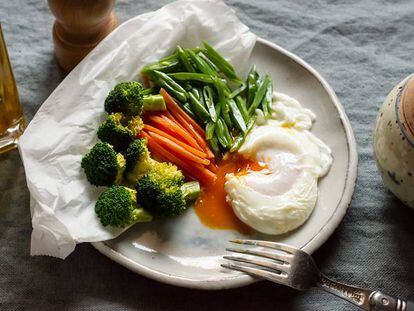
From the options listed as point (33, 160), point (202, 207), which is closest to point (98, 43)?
point (33, 160)

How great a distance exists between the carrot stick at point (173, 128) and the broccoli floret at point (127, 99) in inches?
2.9

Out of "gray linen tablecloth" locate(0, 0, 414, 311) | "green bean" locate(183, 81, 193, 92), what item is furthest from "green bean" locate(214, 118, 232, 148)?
"gray linen tablecloth" locate(0, 0, 414, 311)

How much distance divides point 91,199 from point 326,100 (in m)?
1.14

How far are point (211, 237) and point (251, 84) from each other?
802 millimetres

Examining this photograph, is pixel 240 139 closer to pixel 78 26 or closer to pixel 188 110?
pixel 188 110

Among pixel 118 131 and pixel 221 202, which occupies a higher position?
pixel 118 131

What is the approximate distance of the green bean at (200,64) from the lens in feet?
9.11

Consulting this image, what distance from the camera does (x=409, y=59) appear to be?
3191mm

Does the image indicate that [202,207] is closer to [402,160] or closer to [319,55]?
[402,160]

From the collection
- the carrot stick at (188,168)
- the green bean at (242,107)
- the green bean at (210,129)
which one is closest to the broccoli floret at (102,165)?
the carrot stick at (188,168)

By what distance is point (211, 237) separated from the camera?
2.38 metres

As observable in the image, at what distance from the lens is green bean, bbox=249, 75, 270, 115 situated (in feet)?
8.95

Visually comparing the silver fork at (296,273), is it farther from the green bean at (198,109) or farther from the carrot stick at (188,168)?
the green bean at (198,109)

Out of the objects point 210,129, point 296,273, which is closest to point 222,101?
point 210,129
